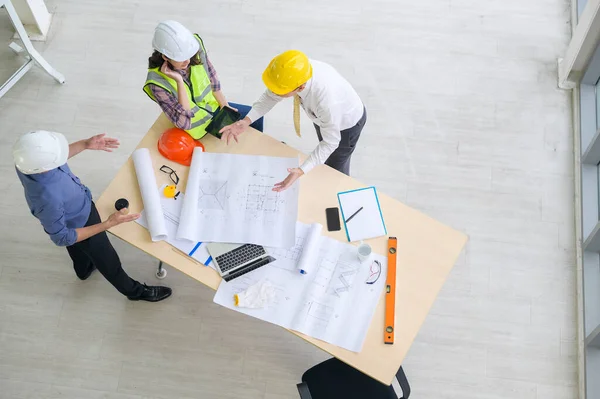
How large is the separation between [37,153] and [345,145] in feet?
5.21

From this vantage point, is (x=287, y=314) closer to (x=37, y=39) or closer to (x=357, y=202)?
(x=357, y=202)

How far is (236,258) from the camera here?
2715 millimetres

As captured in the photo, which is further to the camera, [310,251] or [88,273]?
[88,273]

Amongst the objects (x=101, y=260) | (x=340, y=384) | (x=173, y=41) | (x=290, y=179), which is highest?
(x=173, y=41)

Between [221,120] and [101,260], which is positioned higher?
[221,120]

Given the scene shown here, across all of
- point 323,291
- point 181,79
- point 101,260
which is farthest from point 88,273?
point 323,291

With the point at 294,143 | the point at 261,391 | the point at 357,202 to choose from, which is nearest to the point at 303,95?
the point at 357,202

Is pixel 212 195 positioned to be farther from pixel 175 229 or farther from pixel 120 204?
pixel 120 204

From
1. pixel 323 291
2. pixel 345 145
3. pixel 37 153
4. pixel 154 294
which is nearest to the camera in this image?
pixel 37 153

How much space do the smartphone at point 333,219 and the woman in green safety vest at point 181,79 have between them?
0.79 metres

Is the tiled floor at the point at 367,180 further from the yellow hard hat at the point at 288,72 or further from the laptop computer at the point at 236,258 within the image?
the yellow hard hat at the point at 288,72

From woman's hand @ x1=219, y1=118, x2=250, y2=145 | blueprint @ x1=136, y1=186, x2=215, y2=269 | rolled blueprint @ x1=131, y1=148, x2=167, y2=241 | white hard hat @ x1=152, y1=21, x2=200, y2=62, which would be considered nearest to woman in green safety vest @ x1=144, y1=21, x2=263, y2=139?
white hard hat @ x1=152, y1=21, x2=200, y2=62

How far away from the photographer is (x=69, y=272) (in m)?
3.71

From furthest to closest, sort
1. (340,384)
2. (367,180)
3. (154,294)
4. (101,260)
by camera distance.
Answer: (367,180)
(154,294)
(101,260)
(340,384)
